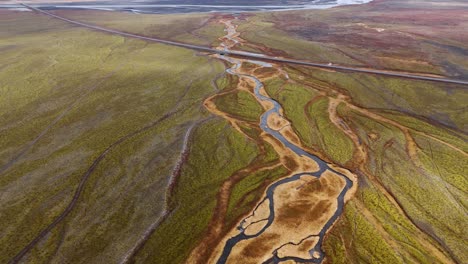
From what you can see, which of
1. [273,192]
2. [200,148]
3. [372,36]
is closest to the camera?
[273,192]

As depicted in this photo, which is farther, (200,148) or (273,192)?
(200,148)

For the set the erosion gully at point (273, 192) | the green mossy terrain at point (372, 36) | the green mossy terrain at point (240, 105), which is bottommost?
the erosion gully at point (273, 192)

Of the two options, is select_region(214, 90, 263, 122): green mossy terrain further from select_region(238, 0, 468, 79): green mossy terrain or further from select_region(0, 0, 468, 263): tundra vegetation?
select_region(238, 0, 468, 79): green mossy terrain

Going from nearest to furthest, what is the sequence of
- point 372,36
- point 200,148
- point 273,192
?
point 273,192 < point 200,148 < point 372,36

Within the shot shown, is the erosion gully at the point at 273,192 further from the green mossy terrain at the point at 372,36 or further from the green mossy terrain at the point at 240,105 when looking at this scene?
the green mossy terrain at the point at 372,36

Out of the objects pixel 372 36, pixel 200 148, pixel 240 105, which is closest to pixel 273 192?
pixel 200 148

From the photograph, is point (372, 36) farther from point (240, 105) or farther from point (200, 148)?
point (200, 148)

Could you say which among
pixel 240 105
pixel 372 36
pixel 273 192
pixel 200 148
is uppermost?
pixel 372 36

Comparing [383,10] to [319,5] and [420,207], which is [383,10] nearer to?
[319,5]


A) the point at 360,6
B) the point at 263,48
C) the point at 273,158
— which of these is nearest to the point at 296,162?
the point at 273,158

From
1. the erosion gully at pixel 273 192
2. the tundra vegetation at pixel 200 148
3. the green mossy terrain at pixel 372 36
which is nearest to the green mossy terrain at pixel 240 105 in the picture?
the tundra vegetation at pixel 200 148

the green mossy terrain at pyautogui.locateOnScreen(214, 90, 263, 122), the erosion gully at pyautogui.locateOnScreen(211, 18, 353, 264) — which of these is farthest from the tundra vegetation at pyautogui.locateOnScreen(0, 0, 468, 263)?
the erosion gully at pyautogui.locateOnScreen(211, 18, 353, 264)

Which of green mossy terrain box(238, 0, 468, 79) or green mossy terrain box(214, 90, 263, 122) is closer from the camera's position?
green mossy terrain box(214, 90, 263, 122)
